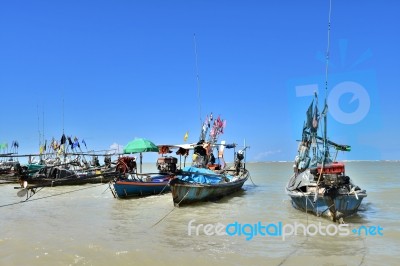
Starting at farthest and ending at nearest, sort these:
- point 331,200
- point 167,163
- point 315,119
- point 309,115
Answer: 1. point 167,163
2. point 309,115
3. point 315,119
4. point 331,200

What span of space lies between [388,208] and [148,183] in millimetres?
11931

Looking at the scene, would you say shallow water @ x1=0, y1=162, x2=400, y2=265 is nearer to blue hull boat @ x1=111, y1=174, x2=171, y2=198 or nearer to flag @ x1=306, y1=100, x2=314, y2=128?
blue hull boat @ x1=111, y1=174, x2=171, y2=198

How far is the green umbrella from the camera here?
1948 centimetres

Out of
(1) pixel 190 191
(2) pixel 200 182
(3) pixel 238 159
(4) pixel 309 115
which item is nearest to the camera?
(4) pixel 309 115

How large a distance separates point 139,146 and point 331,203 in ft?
35.4

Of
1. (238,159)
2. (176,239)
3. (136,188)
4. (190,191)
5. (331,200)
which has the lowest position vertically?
(176,239)

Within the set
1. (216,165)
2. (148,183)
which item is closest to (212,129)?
(216,165)

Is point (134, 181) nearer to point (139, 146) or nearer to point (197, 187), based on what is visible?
point (139, 146)

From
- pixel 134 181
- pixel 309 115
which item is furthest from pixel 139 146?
pixel 309 115

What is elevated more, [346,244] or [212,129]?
[212,129]

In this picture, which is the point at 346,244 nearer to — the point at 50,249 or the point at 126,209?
the point at 50,249

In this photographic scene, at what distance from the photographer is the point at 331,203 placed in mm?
12117

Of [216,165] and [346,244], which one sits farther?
[216,165]

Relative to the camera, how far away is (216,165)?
24750 millimetres
